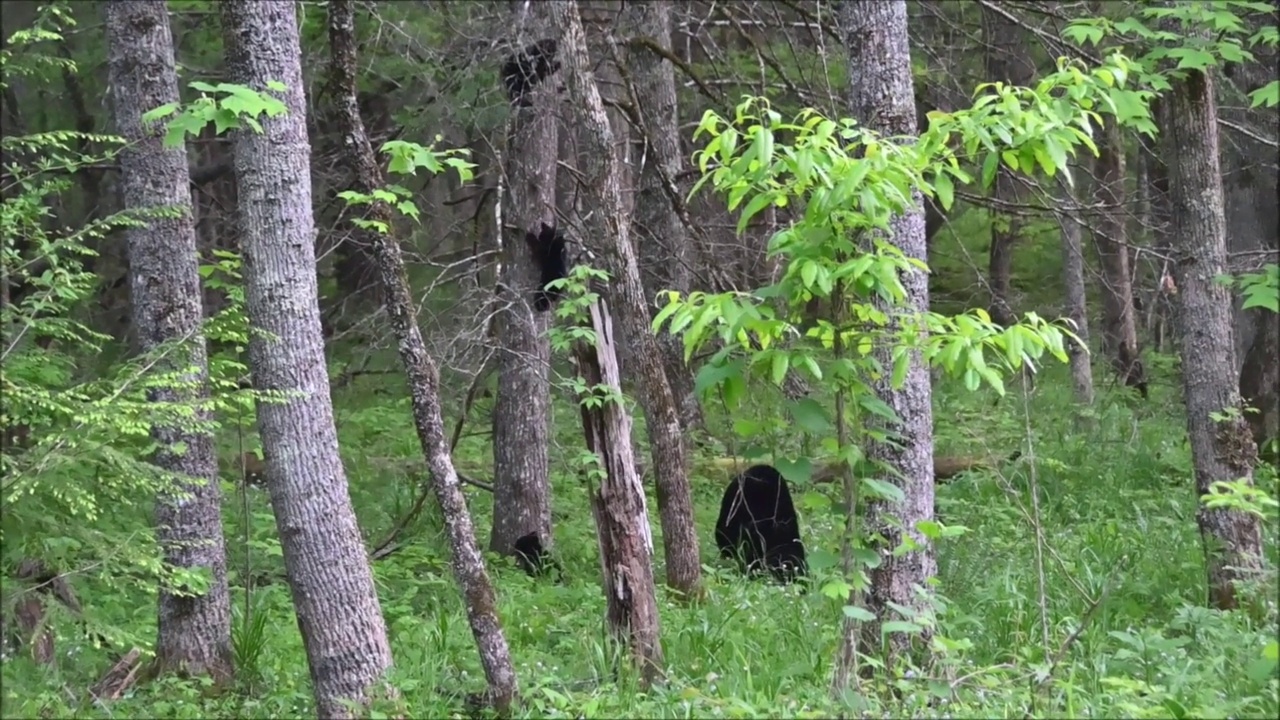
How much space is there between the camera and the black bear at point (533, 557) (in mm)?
9172

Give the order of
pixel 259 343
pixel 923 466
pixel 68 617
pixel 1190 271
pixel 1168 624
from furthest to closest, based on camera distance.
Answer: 1. pixel 1190 271
2. pixel 1168 624
3. pixel 923 466
4. pixel 259 343
5. pixel 68 617

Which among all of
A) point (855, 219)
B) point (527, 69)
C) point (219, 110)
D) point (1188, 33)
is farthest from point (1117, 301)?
point (219, 110)

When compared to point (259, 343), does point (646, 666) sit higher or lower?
lower

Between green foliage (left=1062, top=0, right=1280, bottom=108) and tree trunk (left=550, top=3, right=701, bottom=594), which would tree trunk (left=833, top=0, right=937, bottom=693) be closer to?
green foliage (left=1062, top=0, right=1280, bottom=108)

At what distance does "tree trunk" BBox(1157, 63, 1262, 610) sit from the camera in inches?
283

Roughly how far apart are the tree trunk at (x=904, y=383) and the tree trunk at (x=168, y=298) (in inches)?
145

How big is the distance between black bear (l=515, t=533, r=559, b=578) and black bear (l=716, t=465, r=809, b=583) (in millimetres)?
1397

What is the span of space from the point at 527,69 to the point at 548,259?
4.88 ft

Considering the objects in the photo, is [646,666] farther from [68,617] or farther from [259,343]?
[68,617]

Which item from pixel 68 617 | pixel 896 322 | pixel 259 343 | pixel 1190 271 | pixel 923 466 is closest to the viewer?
pixel 68 617

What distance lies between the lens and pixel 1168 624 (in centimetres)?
669

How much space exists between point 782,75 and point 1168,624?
454 cm

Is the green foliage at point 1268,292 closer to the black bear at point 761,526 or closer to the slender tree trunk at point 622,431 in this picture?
the slender tree trunk at point 622,431

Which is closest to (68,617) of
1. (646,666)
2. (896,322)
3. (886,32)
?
(646,666)
